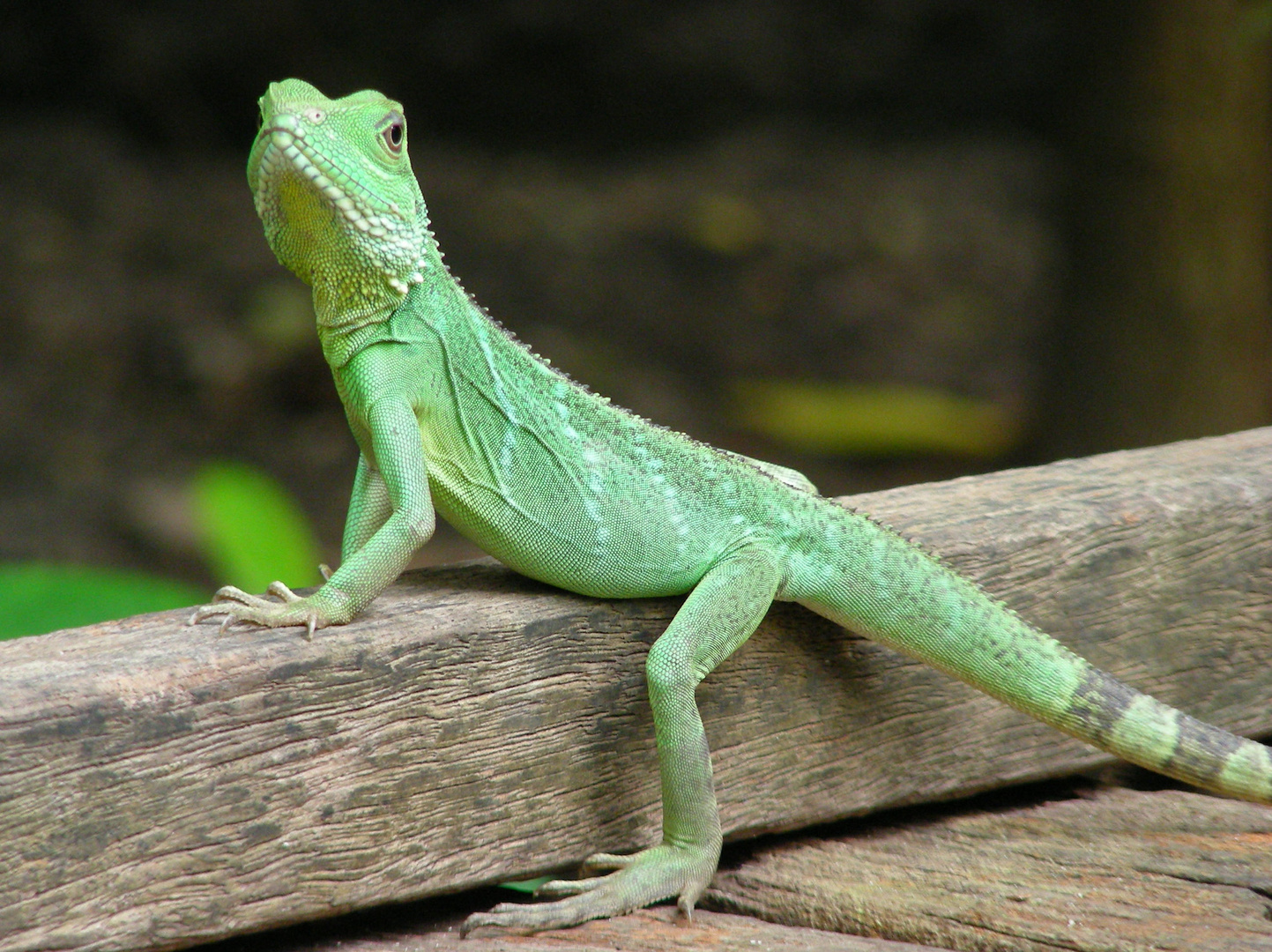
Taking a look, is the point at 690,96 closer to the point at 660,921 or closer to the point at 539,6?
the point at 539,6

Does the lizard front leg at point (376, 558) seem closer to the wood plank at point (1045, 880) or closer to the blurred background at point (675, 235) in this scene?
the wood plank at point (1045, 880)

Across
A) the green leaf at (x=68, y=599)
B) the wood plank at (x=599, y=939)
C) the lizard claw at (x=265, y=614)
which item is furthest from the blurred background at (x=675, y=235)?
the wood plank at (x=599, y=939)

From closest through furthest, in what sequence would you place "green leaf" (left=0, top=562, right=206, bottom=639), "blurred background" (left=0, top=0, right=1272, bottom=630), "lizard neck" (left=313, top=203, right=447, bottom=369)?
"lizard neck" (left=313, top=203, right=447, bottom=369)
"green leaf" (left=0, top=562, right=206, bottom=639)
"blurred background" (left=0, top=0, right=1272, bottom=630)

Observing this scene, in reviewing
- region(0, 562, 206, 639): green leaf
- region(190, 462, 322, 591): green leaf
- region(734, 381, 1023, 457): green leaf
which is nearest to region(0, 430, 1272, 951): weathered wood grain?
region(0, 562, 206, 639): green leaf

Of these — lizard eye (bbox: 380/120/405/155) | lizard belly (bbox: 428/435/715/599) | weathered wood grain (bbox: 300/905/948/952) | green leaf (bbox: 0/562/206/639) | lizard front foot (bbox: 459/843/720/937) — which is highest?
lizard eye (bbox: 380/120/405/155)

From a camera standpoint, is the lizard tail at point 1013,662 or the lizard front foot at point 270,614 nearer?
the lizard front foot at point 270,614

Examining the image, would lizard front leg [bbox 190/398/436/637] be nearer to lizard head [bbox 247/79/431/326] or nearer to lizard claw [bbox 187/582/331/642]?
lizard claw [bbox 187/582/331/642]
